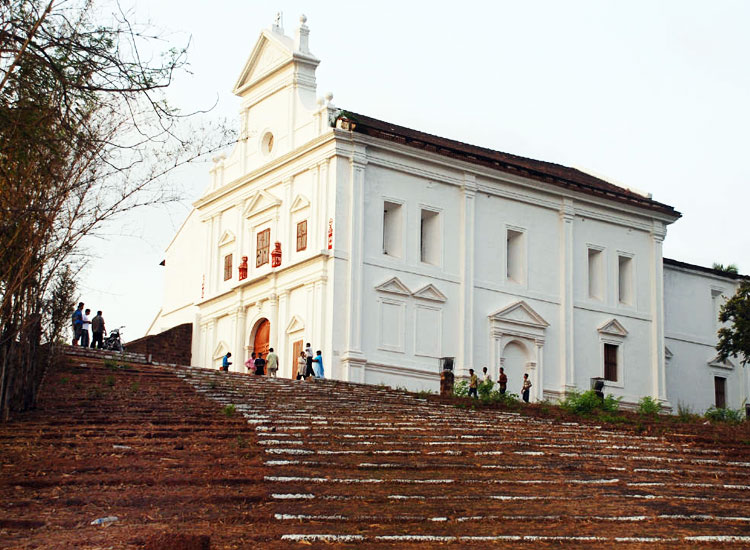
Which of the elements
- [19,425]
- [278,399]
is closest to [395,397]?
[278,399]

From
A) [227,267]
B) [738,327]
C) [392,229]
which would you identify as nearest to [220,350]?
[227,267]

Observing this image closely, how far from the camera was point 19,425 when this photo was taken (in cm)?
1881

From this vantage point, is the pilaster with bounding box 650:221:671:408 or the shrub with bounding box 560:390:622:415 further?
the pilaster with bounding box 650:221:671:408

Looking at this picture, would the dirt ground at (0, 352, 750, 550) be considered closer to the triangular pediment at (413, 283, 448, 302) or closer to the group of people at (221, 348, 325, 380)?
the group of people at (221, 348, 325, 380)

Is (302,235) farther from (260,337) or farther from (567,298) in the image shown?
(567,298)

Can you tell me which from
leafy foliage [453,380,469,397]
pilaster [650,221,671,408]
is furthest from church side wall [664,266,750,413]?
leafy foliage [453,380,469,397]

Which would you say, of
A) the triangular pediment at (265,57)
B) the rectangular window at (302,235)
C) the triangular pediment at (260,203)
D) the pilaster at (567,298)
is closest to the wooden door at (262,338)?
the rectangular window at (302,235)

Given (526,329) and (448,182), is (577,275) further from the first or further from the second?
(448,182)

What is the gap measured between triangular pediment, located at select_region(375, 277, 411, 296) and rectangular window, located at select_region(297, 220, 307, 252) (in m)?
2.86

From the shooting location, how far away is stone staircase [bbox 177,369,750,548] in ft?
43.4

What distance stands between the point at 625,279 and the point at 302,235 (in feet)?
43.6

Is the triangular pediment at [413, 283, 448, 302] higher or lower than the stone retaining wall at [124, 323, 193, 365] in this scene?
higher

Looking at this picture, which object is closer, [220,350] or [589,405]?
[589,405]

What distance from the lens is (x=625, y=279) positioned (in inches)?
1879
